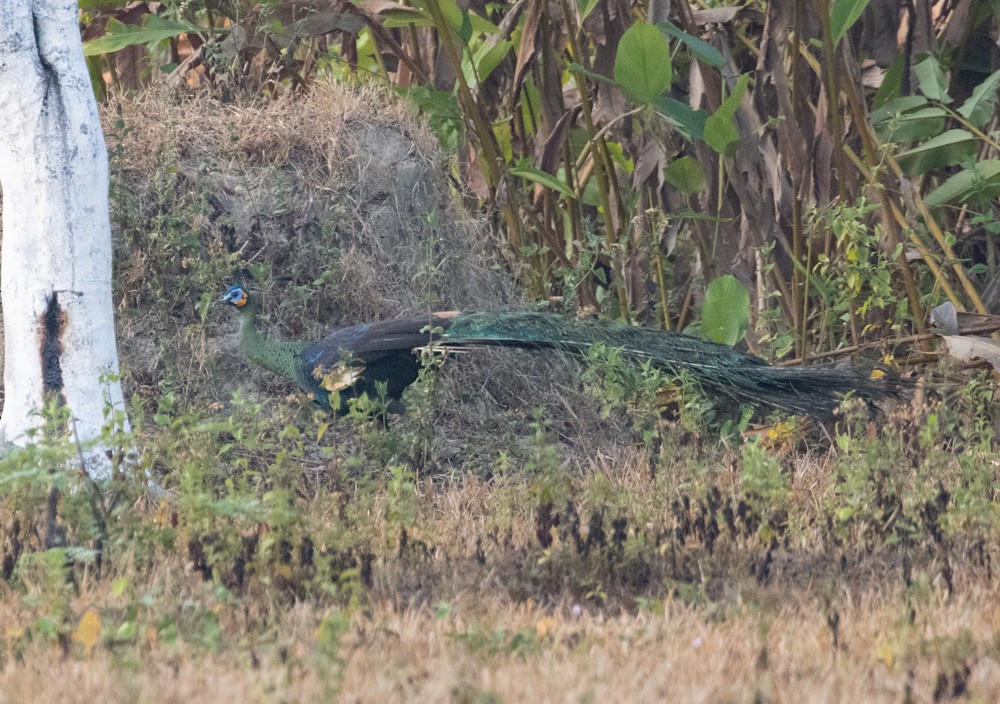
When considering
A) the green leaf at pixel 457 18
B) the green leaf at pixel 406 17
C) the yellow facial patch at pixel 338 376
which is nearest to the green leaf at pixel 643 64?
the green leaf at pixel 457 18

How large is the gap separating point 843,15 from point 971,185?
1137 mm

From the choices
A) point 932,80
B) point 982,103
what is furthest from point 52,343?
point 982,103

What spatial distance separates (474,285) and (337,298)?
0.70 meters

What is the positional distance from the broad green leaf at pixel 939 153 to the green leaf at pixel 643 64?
1252 mm

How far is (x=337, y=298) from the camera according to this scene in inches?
234

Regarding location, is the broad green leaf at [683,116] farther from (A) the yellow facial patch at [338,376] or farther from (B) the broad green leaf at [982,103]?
(A) the yellow facial patch at [338,376]

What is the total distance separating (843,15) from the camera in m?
5.76

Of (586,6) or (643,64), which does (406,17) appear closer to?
(586,6)

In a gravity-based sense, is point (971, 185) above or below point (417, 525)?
above

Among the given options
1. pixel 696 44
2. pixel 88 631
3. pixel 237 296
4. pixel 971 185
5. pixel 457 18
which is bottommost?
pixel 88 631

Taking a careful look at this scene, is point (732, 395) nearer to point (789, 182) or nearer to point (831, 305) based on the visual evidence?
point (831, 305)

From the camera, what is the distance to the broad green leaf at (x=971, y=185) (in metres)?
6.19

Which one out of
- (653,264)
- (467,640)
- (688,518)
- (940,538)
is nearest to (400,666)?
(467,640)

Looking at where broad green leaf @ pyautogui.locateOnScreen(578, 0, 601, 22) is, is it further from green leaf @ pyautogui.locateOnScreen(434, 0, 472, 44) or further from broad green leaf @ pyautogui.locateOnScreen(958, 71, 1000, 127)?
broad green leaf @ pyautogui.locateOnScreen(958, 71, 1000, 127)
